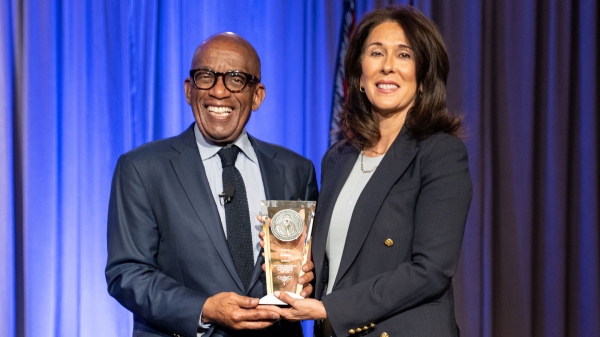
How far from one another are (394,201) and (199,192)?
702 mm

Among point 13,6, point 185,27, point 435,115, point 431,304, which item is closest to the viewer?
point 431,304

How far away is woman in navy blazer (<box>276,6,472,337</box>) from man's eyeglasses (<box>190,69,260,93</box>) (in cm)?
44

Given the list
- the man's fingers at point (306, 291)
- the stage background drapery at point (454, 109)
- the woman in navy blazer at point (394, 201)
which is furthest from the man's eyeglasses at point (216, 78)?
the stage background drapery at point (454, 109)

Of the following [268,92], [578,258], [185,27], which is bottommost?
[578,258]

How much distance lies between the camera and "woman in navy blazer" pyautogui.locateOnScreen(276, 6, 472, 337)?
2041 millimetres

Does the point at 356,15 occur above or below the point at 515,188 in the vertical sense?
above

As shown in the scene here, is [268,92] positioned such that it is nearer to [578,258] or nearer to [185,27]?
[185,27]

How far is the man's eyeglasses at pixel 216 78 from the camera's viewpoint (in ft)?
8.23

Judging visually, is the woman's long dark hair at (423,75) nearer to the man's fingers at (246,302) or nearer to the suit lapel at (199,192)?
the suit lapel at (199,192)

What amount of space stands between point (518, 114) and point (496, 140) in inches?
7.8

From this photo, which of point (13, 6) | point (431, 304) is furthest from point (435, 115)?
point (13, 6)

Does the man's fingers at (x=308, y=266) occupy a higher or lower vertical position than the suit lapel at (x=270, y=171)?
lower

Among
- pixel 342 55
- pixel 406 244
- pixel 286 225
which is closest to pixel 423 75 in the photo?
pixel 406 244

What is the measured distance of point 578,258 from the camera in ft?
13.0
